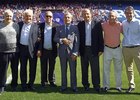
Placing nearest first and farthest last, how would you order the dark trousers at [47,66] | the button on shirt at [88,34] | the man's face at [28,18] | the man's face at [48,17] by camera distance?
the man's face at [28,18]
the button on shirt at [88,34]
the man's face at [48,17]
the dark trousers at [47,66]

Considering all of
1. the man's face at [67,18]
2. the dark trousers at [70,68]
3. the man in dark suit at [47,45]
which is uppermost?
the man's face at [67,18]

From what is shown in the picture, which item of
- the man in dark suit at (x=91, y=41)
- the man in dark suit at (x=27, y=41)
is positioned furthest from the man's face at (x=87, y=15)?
the man in dark suit at (x=27, y=41)

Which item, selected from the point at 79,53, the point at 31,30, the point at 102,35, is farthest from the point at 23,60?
the point at 102,35

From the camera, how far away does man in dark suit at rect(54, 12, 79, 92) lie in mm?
9258

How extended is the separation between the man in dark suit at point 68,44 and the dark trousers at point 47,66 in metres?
0.46

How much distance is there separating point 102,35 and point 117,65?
89 centimetres

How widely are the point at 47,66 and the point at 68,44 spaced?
1.14m

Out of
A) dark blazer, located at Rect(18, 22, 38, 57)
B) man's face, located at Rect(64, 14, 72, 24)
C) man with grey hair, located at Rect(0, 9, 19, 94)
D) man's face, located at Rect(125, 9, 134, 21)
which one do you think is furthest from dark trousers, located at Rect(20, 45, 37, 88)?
man's face, located at Rect(125, 9, 134, 21)

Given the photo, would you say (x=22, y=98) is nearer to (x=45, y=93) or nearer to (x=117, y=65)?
(x=45, y=93)

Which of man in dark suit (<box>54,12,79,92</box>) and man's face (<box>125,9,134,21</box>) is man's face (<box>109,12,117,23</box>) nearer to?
man's face (<box>125,9,134,21</box>)

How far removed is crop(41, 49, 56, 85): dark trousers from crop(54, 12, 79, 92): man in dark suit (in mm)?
460

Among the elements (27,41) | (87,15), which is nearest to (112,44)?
(87,15)

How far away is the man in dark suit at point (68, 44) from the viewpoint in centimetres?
926

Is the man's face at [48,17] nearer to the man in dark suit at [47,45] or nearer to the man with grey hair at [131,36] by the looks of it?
the man in dark suit at [47,45]
